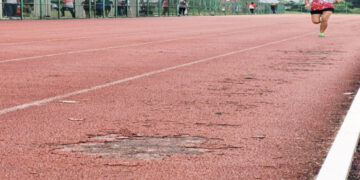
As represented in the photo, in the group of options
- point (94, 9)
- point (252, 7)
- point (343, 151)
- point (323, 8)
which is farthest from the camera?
point (252, 7)

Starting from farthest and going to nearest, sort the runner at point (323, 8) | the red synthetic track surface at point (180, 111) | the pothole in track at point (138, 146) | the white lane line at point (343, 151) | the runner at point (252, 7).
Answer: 1. the runner at point (252, 7)
2. the runner at point (323, 8)
3. the pothole in track at point (138, 146)
4. the red synthetic track surface at point (180, 111)
5. the white lane line at point (343, 151)

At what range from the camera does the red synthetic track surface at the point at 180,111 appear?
4398 millimetres

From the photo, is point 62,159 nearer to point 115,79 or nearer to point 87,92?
point 87,92

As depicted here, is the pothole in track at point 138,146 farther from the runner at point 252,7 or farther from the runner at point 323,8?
the runner at point 252,7

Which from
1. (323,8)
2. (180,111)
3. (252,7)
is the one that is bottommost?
(252,7)

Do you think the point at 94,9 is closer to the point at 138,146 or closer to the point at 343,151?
the point at 138,146

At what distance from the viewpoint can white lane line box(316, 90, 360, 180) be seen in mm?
4059

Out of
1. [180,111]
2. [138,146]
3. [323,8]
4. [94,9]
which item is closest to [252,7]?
[94,9]

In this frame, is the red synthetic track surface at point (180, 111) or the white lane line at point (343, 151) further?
the red synthetic track surface at point (180, 111)

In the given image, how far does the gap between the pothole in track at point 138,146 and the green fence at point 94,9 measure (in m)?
29.5

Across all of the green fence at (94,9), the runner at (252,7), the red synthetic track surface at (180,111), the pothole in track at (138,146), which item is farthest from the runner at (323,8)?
the runner at (252,7)

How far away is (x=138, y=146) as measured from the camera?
5031mm

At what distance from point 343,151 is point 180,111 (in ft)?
7.32

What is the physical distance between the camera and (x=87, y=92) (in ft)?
25.6
